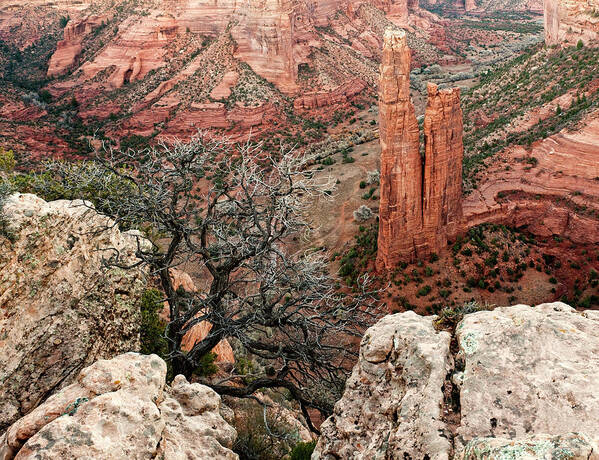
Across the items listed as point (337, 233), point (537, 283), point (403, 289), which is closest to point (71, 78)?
point (337, 233)

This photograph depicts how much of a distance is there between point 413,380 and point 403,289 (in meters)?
24.1

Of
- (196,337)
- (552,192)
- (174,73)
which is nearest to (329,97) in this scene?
(174,73)

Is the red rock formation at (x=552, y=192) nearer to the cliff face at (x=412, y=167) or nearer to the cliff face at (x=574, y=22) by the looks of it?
the cliff face at (x=412, y=167)

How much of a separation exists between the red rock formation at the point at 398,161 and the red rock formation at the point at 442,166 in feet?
2.01

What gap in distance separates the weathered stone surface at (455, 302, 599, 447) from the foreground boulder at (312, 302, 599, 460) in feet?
0.04

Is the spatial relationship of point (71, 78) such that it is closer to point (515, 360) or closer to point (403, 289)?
point (403, 289)

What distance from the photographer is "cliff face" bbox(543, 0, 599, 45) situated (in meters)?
48.2

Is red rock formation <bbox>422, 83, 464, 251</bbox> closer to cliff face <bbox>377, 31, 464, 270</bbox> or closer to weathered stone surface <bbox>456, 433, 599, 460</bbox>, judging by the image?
cliff face <bbox>377, 31, 464, 270</bbox>

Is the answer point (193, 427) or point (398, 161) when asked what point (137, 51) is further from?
point (193, 427)

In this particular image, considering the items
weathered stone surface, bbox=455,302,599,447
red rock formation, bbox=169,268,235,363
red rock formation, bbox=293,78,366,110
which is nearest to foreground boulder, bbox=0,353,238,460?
weathered stone surface, bbox=455,302,599,447

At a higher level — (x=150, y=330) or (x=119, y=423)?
(x=119, y=423)

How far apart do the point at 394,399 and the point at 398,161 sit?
23.5m

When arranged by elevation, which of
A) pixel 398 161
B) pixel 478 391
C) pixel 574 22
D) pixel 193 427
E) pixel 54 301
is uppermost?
pixel 478 391

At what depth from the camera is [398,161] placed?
93.6 ft
